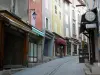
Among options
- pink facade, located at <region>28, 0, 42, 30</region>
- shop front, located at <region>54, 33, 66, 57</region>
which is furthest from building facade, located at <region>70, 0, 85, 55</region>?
pink facade, located at <region>28, 0, 42, 30</region>

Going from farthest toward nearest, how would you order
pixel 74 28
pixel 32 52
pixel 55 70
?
pixel 74 28 < pixel 32 52 < pixel 55 70

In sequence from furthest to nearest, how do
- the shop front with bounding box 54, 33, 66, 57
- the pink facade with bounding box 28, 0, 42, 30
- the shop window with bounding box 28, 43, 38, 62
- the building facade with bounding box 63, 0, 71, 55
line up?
the building facade with bounding box 63, 0, 71, 55 → the shop front with bounding box 54, 33, 66, 57 → the pink facade with bounding box 28, 0, 42, 30 → the shop window with bounding box 28, 43, 38, 62

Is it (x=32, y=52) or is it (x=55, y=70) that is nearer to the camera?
(x=55, y=70)

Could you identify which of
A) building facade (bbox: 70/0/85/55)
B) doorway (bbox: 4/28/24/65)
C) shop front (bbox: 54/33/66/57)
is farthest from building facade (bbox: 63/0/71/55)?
doorway (bbox: 4/28/24/65)

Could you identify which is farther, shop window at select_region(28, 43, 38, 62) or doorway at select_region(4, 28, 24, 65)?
shop window at select_region(28, 43, 38, 62)

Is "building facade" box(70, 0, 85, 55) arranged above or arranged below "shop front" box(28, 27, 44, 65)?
above

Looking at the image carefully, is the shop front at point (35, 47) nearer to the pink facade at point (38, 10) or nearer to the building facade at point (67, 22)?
the pink facade at point (38, 10)

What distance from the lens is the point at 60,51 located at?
158ft

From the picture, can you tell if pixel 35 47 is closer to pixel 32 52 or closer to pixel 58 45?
pixel 32 52

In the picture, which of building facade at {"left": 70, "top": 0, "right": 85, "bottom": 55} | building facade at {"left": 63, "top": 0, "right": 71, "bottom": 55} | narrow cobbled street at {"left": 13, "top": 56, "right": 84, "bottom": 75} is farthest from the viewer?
Answer: building facade at {"left": 70, "top": 0, "right": 85, "bottom": 55}

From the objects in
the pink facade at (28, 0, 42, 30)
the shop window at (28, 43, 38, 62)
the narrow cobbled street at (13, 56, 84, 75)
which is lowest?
the narrow cobbled street at (13, 56, 84, 75)

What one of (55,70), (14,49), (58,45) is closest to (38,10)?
(14,49)

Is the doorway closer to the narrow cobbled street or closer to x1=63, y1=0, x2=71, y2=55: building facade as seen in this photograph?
the narrow cobbled street

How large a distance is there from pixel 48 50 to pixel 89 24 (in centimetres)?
2228
